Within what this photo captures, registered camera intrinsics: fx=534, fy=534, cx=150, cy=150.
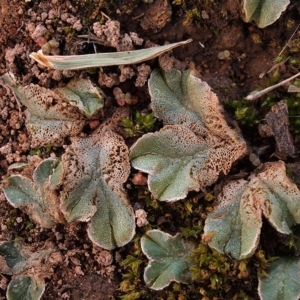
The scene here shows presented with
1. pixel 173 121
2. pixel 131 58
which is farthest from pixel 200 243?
pixel 131 58

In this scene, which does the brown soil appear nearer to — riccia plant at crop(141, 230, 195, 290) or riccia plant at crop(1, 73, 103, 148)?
riccia plant at crop(1, 73, 103, 148)

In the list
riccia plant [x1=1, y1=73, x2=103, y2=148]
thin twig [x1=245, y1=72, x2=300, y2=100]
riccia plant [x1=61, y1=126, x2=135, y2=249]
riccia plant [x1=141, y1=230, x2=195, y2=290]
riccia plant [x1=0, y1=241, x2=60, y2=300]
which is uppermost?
thin twig [x1=245, y1=72, x2=300, y2=100]

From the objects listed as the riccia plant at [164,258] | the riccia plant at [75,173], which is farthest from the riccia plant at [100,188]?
the riccia plant at [164,258]

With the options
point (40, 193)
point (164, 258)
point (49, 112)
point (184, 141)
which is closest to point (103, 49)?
point (49, 112)

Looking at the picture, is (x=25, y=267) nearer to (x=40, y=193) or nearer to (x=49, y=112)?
(x=40, y=193)

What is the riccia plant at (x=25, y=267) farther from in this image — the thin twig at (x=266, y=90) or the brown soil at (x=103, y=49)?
the thin twig at (x=266, y=90)

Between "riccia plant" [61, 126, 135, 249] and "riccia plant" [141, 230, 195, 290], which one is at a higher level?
"riccia plant" [61, 126, 135, 249]

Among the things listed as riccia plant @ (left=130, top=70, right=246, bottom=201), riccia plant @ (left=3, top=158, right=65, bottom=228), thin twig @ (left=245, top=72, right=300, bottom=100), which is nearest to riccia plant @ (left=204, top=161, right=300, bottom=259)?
riccia plant @ (left=130, top=70, right=246, bottom=201)
